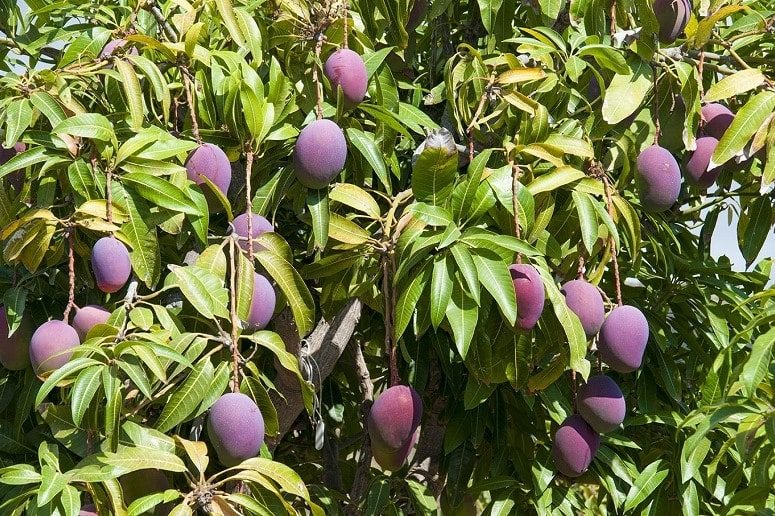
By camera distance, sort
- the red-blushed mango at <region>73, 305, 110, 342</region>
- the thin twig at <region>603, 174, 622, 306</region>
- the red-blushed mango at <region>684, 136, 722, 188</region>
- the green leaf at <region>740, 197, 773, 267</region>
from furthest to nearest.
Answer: the green leaf at <region>740, 197, 773, 267</region> → the red-blushed mango at <region>684, 136, 722, 188</region> → the thin twig at <region>603, 174, 622, 306</region> → the red-blushed mango at <region>73, 305, 110, 342</region>

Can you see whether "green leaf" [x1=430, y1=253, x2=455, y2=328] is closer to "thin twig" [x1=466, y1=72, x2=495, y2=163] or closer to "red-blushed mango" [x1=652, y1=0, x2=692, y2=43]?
"thin twig" [x1=466, y1=72, x2=495, y2=163]

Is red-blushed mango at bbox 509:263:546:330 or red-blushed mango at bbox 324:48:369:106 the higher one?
red-blushed mango at bbox 324:48:369:106

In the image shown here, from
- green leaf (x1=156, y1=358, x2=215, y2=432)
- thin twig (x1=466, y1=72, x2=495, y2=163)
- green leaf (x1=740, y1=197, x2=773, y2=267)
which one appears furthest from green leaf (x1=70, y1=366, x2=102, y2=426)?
green leaf (x1=740, y1=197, x2=773, y2=267)

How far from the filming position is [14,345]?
1684 mm

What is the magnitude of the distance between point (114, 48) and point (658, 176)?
2.97ft

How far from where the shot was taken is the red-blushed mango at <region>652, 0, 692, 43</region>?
1.70 meters

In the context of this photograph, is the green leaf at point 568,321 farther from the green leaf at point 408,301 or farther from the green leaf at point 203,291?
the green leaf at point 203,291

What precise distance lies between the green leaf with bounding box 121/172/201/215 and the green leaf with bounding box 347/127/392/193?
0.32m

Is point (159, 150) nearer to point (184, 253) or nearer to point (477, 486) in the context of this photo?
point (184, 253)

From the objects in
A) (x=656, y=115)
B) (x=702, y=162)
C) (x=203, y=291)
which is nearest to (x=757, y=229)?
(x=702, y=162)

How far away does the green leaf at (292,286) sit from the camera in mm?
1590

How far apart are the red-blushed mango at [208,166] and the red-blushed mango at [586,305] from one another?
56 cm

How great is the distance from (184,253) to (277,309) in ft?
0.90

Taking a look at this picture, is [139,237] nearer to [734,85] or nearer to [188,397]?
[188,397]
